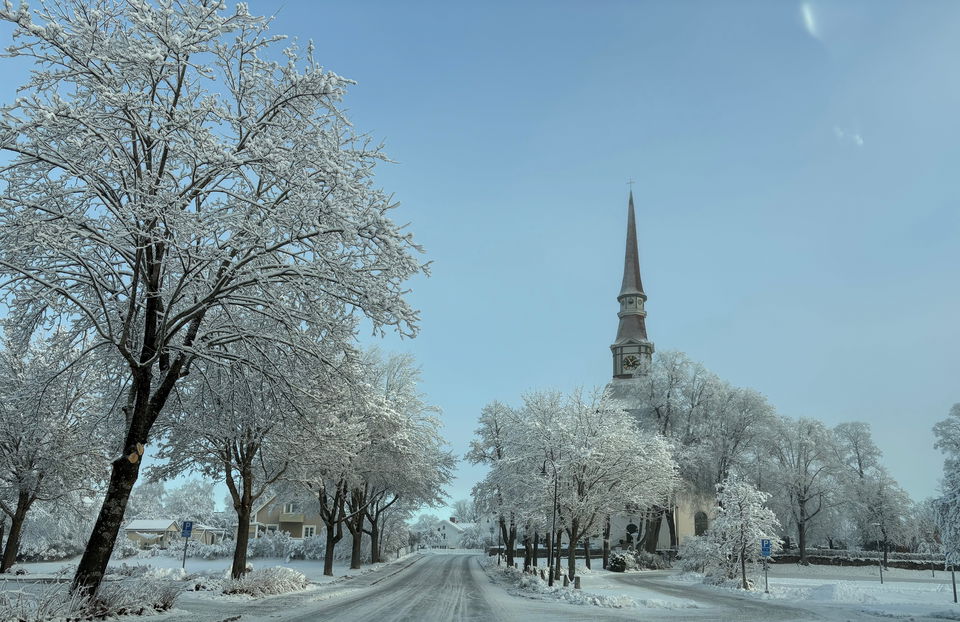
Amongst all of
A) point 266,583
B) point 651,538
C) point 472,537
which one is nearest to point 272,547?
point 651,538

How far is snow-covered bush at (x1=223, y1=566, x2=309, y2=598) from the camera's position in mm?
19453

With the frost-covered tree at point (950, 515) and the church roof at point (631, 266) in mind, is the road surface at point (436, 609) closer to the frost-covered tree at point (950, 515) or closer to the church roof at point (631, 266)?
the frost-covered tree at point (950, 515)

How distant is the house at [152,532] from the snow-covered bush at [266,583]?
65580mm

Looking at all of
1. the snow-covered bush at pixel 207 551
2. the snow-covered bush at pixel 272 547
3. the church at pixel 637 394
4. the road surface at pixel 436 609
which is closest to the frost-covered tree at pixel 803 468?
the church at pixel 637 394

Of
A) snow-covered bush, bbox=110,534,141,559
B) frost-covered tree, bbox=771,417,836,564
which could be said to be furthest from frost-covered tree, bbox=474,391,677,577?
snow-covered bush, bbox=110,534,141,559

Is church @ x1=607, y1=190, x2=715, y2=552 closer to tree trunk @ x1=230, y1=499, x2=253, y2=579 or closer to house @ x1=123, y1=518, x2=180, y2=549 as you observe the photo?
tree trunk @ x1=230, y1=499, x2=253, y2=579

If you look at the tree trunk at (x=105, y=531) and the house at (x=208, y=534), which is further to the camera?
the house at (x=208, y=534)

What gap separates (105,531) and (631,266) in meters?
83.0

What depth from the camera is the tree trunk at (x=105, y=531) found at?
11.6 metres

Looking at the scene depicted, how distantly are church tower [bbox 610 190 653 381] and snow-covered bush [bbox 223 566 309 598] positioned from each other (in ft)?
196

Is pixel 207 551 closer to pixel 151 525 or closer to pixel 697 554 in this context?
pixel 151 525

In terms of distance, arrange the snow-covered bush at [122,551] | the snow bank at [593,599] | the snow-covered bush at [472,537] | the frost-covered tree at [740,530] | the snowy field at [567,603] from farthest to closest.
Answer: the snow-covered bush at [472,537]
the snow-covered bush at [122,551]
the frost-covered tree at [740,530]
the snow bank at [593,599]
the snowy field at [567,603]

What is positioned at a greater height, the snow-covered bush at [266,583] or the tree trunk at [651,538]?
the snow-covered bush at [266,583]

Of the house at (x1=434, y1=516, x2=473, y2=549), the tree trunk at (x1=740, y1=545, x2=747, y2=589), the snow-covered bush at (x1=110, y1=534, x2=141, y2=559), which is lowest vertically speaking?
the house at (x1=434, y1=516, x2=473, y2=549)
